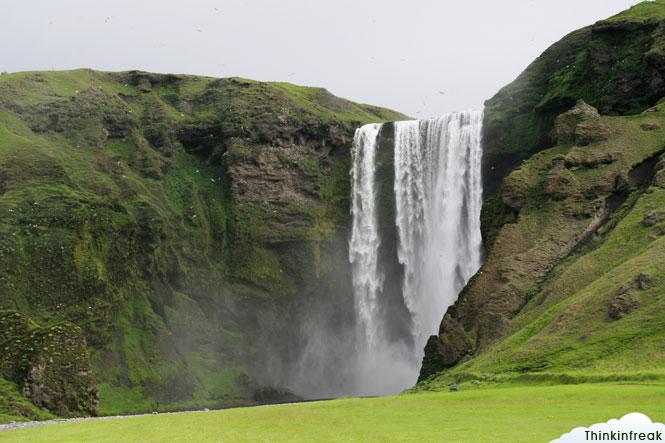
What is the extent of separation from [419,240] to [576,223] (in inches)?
1286

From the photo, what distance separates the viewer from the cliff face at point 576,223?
4881 cm

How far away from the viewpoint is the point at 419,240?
97.1 meters

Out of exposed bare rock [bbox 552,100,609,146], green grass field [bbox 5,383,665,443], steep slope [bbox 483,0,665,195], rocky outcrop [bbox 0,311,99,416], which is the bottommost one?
rocky outcrop [bbox 0,311,99,416]

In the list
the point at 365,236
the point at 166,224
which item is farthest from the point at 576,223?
the point at 166,224

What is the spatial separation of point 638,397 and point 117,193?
8068 centimetres

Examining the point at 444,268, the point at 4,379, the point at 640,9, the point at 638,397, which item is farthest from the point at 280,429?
the point at 640,9

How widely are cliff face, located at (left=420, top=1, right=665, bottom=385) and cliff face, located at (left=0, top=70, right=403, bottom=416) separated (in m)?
30.2

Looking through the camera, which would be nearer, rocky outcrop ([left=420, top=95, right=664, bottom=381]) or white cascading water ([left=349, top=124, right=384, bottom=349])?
rocky outcrop ([left=420, top=95, right=664, bottom=381])

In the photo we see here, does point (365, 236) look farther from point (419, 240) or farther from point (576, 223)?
point (576, 223)

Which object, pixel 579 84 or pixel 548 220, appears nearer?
pixel 548 220

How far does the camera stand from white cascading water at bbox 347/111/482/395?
90.4m

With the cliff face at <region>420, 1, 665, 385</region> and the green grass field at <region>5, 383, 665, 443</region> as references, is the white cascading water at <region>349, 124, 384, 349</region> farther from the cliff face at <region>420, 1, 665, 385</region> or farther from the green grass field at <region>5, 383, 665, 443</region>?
the green grass field at <region>5, 383, 665, 443</region>

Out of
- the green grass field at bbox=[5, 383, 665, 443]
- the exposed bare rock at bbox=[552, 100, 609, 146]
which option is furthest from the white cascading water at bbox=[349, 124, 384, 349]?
the green grass field at bbox=[5, 383, 665, 443]

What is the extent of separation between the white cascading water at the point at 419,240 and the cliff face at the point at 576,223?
3.98m
